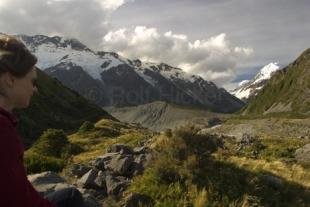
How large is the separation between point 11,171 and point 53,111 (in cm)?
12221

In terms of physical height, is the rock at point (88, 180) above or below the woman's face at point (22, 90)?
below

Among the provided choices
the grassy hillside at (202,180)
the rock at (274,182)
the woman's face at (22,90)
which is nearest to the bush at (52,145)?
the grassy hillside at (202,180)

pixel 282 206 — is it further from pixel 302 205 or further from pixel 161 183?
pixel 161 183

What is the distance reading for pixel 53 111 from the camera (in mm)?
123688

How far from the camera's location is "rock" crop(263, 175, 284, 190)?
1570cm

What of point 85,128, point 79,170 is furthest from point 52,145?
point 85,128

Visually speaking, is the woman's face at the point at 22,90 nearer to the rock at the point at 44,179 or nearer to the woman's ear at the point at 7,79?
the woman's ear at the point at 7,79

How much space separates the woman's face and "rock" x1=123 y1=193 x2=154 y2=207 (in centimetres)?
911

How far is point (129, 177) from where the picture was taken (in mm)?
15906

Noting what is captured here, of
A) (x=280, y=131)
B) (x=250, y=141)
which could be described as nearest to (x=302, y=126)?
(x=280, y=131)

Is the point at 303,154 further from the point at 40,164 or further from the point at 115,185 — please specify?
the point at 115,185

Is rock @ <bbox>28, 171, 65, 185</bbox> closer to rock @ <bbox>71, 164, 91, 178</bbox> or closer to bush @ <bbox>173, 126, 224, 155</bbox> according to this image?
rock @ <bbox>71, 164, 91, 178</bbox>

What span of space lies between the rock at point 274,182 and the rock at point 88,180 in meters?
4.69

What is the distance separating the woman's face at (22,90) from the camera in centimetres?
367
